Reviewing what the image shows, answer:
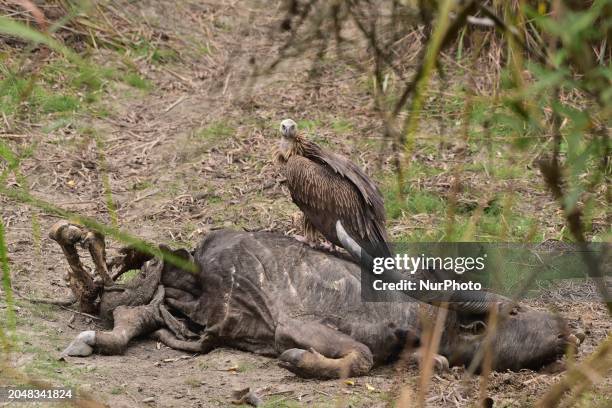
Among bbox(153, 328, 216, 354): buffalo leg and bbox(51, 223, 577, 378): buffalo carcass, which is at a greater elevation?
bbox(51, 223, 577, 378): buffalo carcass

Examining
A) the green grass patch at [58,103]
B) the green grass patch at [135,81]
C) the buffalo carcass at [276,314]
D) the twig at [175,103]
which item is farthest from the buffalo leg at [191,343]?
the green grass patch at [135,81]

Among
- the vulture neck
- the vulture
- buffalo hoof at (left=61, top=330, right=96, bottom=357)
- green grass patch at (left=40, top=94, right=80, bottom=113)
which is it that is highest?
green grass patch at (left=40, top=94, right=80, bottom=113)

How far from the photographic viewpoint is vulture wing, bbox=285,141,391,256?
5926 mm

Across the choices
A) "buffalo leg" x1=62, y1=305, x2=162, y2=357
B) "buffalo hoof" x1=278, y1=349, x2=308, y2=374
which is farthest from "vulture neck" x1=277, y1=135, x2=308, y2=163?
"buffalo hoof" x1=278, y1=349, x2=308, y2=374

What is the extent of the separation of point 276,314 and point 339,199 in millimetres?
1000

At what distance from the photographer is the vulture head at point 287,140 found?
21.0 feet

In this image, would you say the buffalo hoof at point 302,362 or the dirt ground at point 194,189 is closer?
the dirt ground at point 194,189

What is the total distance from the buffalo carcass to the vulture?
36 centimetres

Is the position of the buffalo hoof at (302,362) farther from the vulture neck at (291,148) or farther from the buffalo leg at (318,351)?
the vulture neck at (291,148)

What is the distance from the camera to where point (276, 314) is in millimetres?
5293

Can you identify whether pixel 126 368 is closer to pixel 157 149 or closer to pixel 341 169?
pixel 341 169

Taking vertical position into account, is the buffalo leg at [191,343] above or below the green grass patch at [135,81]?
below

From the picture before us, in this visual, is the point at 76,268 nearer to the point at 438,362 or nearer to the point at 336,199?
the point at 336,199

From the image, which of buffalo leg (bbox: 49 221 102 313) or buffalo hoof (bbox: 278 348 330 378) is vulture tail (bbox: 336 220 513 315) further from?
buffalo leg (bbox: 49 221 102 313)
